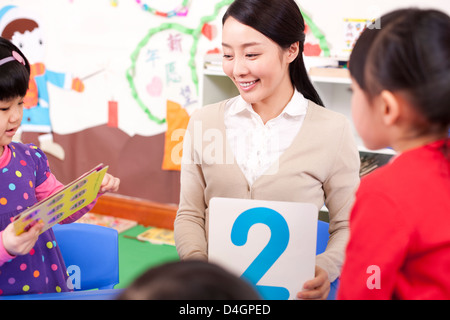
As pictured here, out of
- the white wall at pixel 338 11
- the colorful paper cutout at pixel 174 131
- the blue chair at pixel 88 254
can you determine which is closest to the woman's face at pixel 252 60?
the blue chair at pixel 88 254

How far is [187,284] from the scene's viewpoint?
494mm

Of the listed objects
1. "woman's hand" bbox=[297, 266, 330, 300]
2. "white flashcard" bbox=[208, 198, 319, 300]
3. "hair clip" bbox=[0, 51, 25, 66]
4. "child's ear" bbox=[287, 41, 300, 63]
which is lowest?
"woman's hand" bbox=[297, 266, 330, 300]

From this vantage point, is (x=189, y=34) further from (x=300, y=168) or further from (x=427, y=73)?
(x=427, y=73)

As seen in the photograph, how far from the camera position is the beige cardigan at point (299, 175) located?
4.13ft

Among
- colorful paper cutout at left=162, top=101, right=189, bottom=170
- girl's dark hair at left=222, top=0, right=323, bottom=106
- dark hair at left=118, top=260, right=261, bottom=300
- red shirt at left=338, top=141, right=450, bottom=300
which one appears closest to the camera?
dark hair at left=118, top=260, right=261, bottom=300

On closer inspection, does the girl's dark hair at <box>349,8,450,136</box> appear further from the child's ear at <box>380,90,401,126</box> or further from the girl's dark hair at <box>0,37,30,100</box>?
the girl's dark hair at <box>0,37,30,100</box>

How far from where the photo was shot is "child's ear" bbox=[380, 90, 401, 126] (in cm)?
71

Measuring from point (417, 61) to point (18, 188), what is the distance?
3.09 ft

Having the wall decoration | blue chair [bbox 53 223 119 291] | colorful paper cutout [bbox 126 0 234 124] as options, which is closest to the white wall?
colorful paper cutout [bbox 126 0 234 124]

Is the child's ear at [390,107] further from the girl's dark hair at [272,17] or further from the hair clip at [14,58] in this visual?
the hair clip at [14,58]

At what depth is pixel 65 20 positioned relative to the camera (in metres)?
3.41

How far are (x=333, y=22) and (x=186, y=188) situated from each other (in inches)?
67.8

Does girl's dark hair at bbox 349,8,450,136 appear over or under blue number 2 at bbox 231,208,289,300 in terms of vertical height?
over

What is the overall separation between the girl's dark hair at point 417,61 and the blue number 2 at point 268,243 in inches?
16.3
